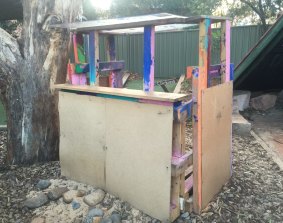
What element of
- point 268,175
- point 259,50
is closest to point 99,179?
point 268,175

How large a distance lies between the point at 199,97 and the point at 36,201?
1.93 meters

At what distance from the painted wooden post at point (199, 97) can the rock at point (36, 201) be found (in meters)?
1.52

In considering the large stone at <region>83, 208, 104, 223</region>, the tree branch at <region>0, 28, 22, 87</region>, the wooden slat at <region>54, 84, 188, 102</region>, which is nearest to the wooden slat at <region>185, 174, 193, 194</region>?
the large stone at <region>83, 208, 104, 223</region>

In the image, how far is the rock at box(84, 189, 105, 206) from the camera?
3.13m

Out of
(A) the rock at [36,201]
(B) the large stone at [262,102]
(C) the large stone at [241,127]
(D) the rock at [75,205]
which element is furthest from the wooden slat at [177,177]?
(B) the large stone at [262,102]

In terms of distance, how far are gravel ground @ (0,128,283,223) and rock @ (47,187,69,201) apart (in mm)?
249

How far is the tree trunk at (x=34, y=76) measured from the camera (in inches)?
149

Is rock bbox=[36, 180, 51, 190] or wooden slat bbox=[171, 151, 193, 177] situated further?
rock bbox=[36, 180, 51, 190]

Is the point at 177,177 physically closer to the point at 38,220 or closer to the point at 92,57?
the point at 38,220

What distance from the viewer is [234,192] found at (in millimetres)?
3438

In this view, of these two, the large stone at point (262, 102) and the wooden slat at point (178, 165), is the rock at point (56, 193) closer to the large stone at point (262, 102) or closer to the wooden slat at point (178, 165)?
the wooden slat at point (178, 165)

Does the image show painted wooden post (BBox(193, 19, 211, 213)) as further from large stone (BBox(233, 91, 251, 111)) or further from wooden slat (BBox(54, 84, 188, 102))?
large stone (BBox(233, 91, 251, 111))

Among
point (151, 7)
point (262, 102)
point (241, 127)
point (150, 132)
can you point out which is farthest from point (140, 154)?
point (151, 7)

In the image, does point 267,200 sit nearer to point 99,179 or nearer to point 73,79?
point 99,179
